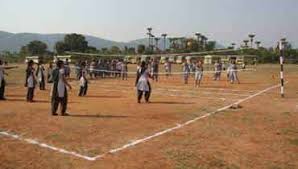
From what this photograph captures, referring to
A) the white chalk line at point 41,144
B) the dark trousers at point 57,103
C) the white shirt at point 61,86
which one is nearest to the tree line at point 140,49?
the white shirt at point 61,86

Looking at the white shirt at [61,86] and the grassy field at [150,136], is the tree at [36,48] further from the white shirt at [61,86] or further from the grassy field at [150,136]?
the white shirt at [61,86]

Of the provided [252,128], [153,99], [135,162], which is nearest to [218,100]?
[153,99]

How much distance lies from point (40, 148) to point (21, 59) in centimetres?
6683

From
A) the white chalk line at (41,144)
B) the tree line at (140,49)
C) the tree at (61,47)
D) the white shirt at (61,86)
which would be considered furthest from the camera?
the tree at (61,47)

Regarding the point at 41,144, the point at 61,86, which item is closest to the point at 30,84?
the point at 61,86

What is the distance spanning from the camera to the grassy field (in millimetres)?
9484

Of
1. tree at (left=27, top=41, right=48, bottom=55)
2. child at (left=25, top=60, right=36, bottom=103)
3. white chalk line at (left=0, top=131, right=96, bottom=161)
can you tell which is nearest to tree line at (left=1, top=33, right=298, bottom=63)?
tree at (left=27, top=41, right=48, bottom=55)

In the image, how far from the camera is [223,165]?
928cm

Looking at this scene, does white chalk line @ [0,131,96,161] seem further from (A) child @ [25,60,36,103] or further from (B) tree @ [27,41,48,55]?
(B) tree @ [27,41,48,55]

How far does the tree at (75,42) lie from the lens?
85.8m

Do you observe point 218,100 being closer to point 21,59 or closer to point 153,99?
point 153,99

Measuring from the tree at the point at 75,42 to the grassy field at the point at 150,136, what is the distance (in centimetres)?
6793

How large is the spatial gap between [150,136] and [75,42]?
253ft

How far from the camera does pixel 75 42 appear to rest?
87.4 metres
